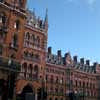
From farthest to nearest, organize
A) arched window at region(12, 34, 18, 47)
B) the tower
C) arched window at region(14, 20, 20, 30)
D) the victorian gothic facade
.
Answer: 1. arched window at region(14, 20, 20, 30)
2. arched window at region(12, 34, 18, 47)
3. the tower
4. the victorian gothic facade

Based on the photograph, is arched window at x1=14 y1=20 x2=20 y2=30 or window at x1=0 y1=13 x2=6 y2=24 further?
arched window at x1=14 y1=20 x2=20 y2=30

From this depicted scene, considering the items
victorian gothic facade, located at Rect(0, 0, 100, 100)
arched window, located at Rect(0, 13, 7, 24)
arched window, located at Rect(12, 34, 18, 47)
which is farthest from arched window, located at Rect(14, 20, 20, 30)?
arched window, located at Rect(0, 13, 7, 24)

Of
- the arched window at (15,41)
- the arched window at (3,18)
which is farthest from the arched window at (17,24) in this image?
the arched window at (3,18)

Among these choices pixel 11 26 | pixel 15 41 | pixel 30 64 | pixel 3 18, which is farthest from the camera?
pixel 30 64

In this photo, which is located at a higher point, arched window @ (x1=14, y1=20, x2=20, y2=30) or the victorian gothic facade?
arched window @ (x1=14, y1=20, x2=20, y2=30)

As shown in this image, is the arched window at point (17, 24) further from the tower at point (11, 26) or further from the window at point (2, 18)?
the window at point (2, 18)

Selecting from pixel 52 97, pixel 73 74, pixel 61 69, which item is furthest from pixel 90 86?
pixel 52 97

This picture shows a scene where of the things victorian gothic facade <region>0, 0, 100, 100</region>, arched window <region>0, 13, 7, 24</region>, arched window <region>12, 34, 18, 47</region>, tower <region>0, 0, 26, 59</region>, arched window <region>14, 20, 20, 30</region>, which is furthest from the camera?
arched window <region>14, 20, 20, 30</region>

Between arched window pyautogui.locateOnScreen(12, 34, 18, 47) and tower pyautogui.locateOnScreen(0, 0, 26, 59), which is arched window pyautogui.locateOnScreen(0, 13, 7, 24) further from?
arched window pyautogui.locateOnScreen(12, 34, 18, 47)

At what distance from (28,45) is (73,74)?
1138 inches

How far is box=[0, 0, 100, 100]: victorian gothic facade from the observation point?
40062 mm

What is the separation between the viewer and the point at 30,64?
170ft

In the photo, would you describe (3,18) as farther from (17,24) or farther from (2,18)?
(17,24)

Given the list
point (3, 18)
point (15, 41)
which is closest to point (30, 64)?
point (15, 41)
